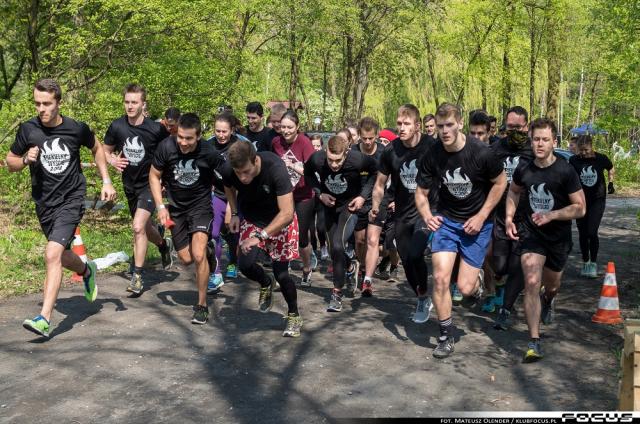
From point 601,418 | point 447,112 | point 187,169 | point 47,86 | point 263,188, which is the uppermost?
point 47,86

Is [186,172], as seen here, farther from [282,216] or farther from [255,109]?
[255,109]

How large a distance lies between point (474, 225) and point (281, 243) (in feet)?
5.91

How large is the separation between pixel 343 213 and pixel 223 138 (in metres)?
1.76

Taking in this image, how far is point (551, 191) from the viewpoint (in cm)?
702

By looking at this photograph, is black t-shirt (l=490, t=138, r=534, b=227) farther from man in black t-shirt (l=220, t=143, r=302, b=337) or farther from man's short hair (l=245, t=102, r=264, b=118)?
man's short hair (l=245, t=102, r=264, b=118)

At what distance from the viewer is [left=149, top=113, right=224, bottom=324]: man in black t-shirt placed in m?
7.91

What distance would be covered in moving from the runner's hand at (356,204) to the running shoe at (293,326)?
71.3 inches

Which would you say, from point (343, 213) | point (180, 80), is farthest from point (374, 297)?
point (180, 80)

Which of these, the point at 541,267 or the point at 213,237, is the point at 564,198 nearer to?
the point at 541,267

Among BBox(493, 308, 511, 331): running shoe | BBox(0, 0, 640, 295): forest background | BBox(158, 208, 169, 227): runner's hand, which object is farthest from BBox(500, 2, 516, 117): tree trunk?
BBox(158, 208, 169, 227): runner's hand

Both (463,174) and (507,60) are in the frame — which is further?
(507,60)

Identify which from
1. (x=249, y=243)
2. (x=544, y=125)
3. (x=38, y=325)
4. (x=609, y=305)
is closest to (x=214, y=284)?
(x=249, y=243)

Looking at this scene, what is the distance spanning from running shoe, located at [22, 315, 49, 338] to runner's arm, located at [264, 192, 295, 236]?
2.08 metres

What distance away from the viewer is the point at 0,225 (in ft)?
42.3
